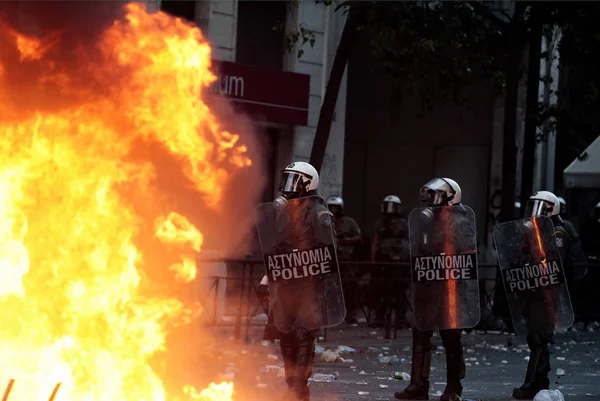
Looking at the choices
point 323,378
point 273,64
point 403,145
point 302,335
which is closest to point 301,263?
point 302,335

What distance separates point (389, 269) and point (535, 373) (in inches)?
254

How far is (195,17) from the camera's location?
18.7 m

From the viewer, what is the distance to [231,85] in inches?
720

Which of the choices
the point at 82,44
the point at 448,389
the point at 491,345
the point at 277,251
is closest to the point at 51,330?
the point at 277,251

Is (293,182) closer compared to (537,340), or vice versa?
(293,182)

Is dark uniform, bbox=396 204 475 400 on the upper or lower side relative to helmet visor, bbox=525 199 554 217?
lower

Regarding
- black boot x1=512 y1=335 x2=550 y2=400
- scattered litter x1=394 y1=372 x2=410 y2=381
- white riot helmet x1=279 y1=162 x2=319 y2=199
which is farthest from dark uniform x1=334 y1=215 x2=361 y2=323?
white riot helmet x1=279 y1=162 x2=319 y2=199

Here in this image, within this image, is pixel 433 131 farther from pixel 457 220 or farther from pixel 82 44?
pixel 457 220

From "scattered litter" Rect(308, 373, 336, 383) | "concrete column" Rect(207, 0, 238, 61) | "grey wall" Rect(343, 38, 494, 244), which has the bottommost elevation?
"scattered litter" Rect(308, 373, 336, 383)

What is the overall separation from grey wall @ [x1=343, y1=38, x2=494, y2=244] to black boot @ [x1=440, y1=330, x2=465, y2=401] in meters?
13.6

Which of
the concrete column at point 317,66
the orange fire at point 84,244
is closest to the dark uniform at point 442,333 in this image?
the orange fire at point 84,244

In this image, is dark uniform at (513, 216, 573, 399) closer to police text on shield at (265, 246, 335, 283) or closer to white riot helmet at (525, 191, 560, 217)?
white riot helmet at (525, 191, 560, 217)

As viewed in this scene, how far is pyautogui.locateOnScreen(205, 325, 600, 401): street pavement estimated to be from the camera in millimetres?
11031

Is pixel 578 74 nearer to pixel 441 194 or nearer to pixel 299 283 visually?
pixel 441 194
